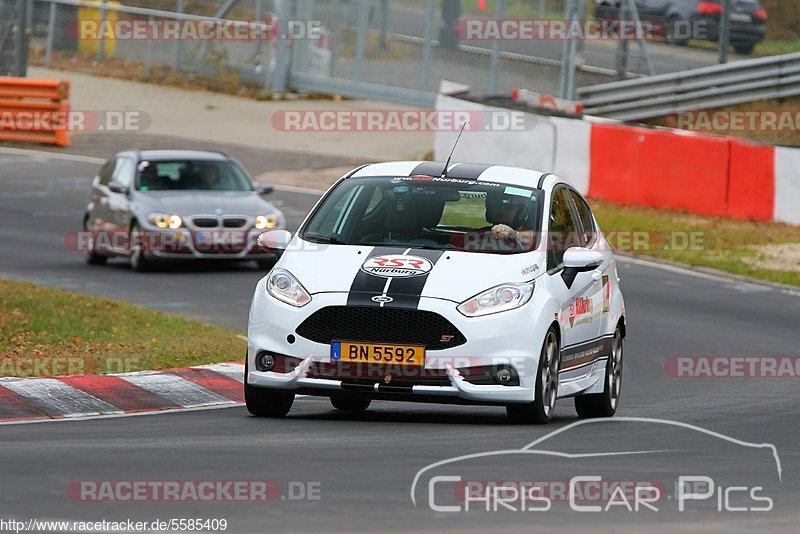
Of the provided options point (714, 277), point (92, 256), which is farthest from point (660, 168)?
point (92, 256)

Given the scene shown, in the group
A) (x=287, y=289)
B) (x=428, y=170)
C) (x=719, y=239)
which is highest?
(x=428, y=170)

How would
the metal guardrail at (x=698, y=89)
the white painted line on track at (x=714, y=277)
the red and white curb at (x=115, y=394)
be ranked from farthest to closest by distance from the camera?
the metal guardrail at (x=698, y=89) → the white painted line on track at (x=714, y=277) → the red and white curb at (x=115, y=394)

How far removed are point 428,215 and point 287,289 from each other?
1.19 metres

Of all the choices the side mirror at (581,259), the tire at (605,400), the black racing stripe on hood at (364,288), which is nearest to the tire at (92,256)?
the tire at (605,400)

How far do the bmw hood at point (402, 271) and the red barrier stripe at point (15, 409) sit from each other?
1751mm

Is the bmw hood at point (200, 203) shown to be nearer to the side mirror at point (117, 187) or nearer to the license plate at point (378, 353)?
the side mirror at point (117, 187)

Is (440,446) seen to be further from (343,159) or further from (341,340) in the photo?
(343,159)

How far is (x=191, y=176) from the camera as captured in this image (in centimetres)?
2295

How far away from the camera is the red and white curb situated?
10.8m

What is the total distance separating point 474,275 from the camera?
10.3m

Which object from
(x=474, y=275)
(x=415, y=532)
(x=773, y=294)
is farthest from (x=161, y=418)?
(x=773, y=294)

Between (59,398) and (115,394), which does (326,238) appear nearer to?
(115,394)

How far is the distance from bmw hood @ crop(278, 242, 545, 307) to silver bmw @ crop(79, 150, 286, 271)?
1103 centimetres

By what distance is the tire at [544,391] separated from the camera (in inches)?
408
